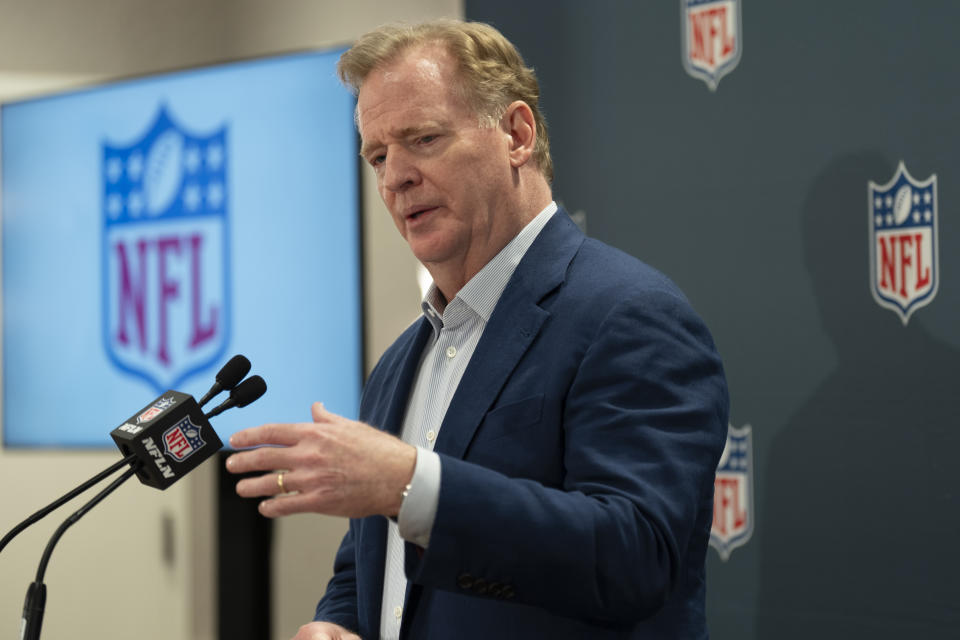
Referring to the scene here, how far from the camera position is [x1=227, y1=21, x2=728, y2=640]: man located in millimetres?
1087

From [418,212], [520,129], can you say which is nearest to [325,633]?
[418,212]

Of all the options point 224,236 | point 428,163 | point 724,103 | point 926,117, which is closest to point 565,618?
point 428,163

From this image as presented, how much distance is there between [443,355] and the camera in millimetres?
1604

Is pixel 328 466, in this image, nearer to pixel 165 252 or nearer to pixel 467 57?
pixel 467 57

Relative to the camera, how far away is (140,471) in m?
1.31

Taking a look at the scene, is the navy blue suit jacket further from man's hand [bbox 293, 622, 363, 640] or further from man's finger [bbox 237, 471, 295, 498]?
man's finger [bbox 237, 471, 295, 498]

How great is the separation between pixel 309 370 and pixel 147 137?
1.03 metres

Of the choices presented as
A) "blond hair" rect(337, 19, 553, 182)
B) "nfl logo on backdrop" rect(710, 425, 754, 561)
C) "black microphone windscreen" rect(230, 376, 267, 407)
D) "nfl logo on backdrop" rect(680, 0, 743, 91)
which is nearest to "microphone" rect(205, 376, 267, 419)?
"black microphone windscreen" rect(230, 376, 267, 407)

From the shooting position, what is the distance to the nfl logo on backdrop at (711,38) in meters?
2.34

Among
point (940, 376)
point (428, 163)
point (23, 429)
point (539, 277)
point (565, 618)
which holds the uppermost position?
point (428, 163)

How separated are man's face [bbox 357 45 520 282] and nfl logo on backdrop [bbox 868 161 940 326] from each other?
0.92 metres

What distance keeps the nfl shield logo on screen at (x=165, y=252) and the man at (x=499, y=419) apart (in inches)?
67.1

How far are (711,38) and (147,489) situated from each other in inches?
102

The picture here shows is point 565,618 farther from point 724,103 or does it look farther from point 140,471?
point 724,103
